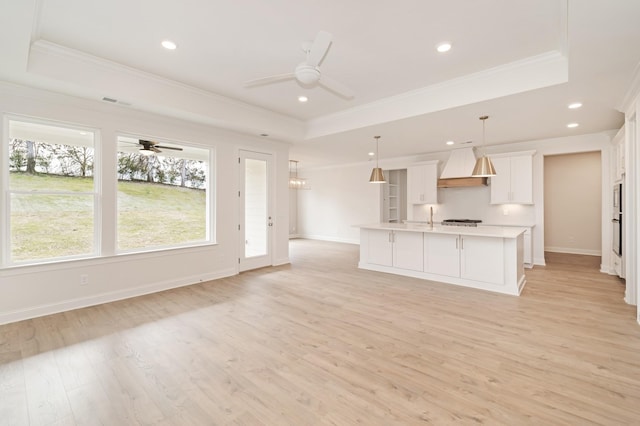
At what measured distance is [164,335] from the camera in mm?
3074

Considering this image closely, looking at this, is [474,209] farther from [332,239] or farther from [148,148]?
[148,148]

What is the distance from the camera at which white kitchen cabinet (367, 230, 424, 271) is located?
537cm

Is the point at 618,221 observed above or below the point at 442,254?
above

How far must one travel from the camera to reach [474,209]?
7410 millimetres

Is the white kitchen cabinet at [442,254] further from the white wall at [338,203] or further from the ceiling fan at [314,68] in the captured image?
the white wall at [338,203]

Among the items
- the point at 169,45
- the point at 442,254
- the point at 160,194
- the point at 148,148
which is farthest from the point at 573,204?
the point at 148,148

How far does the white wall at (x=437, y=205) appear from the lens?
6.01m

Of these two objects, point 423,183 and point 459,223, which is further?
point 423,183

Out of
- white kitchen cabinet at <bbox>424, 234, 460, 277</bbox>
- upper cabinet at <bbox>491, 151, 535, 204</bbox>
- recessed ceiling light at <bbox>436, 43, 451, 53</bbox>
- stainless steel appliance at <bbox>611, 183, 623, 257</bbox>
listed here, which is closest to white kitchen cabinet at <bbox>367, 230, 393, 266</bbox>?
white kitchen cabinet at <bbox>424, 234, 460, 277</bbox>

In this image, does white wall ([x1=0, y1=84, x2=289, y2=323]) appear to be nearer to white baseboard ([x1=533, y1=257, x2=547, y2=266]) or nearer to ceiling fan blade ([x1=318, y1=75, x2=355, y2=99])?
ceiling fan blade ([x1=318, y1=75, x2=355, y2=99])

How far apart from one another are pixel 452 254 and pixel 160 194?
5.03m

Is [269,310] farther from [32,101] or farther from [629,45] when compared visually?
[629,45]

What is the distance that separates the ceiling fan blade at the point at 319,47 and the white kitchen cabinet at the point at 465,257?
3.67m

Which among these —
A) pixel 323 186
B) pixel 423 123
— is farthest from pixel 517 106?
pixel 323 186
